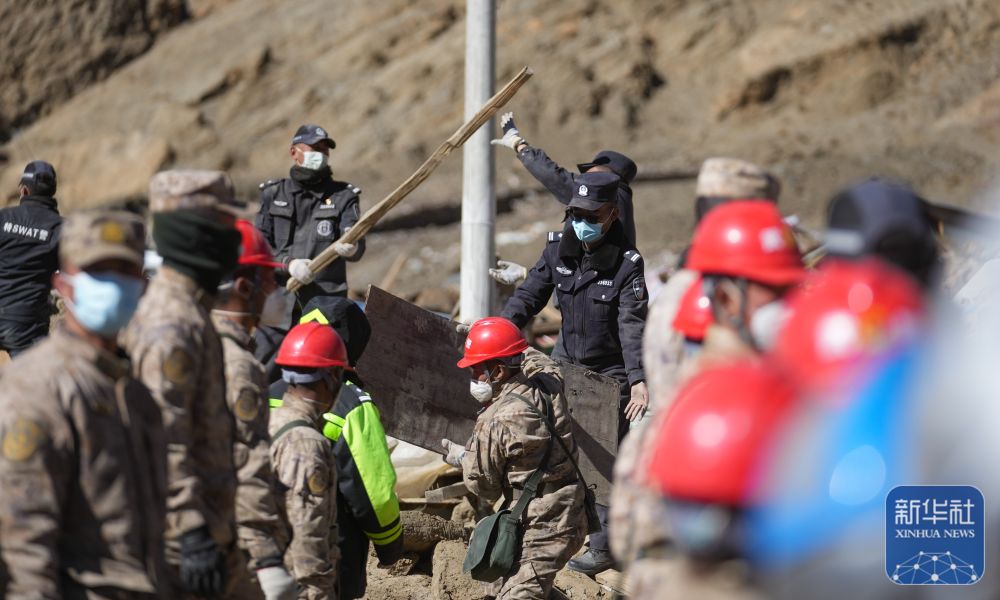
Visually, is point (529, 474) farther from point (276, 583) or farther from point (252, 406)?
point (252, 406)

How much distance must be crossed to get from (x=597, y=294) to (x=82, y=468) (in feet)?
16.6

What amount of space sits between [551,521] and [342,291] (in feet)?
9.23

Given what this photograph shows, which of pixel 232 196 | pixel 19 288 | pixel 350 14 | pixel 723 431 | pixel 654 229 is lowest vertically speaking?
pixel 723 431

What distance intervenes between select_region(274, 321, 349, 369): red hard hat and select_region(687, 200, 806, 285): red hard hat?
8.49ft

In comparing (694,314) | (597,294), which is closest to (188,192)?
(694,314)

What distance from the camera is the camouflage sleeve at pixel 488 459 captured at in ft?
24.5

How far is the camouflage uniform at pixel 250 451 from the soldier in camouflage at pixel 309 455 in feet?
0.92

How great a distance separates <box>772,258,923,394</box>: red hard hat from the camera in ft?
10.4

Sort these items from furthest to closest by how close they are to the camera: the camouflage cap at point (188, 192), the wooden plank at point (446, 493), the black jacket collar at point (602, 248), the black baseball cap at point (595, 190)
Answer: the wooden plank at point (446, 493) → the black jacket collar at point (602, 248) → the black baseball cap at point (595, 190) → the camouflage cap at point (188, 192)

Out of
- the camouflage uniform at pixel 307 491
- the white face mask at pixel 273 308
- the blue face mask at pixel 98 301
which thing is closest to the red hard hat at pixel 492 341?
the camouflage uniform at pixel 307 491

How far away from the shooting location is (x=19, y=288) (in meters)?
9.60

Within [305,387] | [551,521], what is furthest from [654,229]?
[305,387]

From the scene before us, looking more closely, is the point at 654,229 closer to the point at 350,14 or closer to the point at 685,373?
the point at 350,14

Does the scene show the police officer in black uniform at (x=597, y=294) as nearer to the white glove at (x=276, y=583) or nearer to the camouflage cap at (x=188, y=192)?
the white glove at (x=276, y=583)
